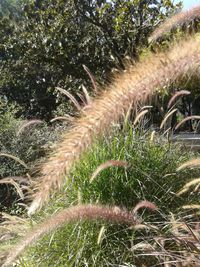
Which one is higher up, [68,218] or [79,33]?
[68,218]

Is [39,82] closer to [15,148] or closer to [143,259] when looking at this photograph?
[15,148]

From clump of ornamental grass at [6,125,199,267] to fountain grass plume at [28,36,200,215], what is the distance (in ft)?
1.54

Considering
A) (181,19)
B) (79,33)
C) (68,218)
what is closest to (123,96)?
(68,218)

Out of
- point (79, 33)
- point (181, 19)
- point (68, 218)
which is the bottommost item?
point (79, 33)

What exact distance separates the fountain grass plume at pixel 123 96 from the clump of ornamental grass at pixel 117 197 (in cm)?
47

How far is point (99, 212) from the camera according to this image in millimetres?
2207

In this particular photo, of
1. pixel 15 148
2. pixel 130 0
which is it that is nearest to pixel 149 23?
pixel 130 0

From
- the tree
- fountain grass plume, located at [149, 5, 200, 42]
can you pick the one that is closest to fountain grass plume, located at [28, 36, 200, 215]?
fountain grass plume, located at [149, 5, 200, 42]

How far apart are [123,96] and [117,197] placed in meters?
1.44

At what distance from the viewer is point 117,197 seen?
3344mm

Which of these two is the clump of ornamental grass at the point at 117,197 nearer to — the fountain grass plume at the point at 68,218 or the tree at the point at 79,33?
the fountain grass plume at the point at 68,218

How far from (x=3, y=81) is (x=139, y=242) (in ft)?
44.2

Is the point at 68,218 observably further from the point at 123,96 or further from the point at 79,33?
the point at 79,33

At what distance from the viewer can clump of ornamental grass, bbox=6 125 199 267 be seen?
2.91 m
